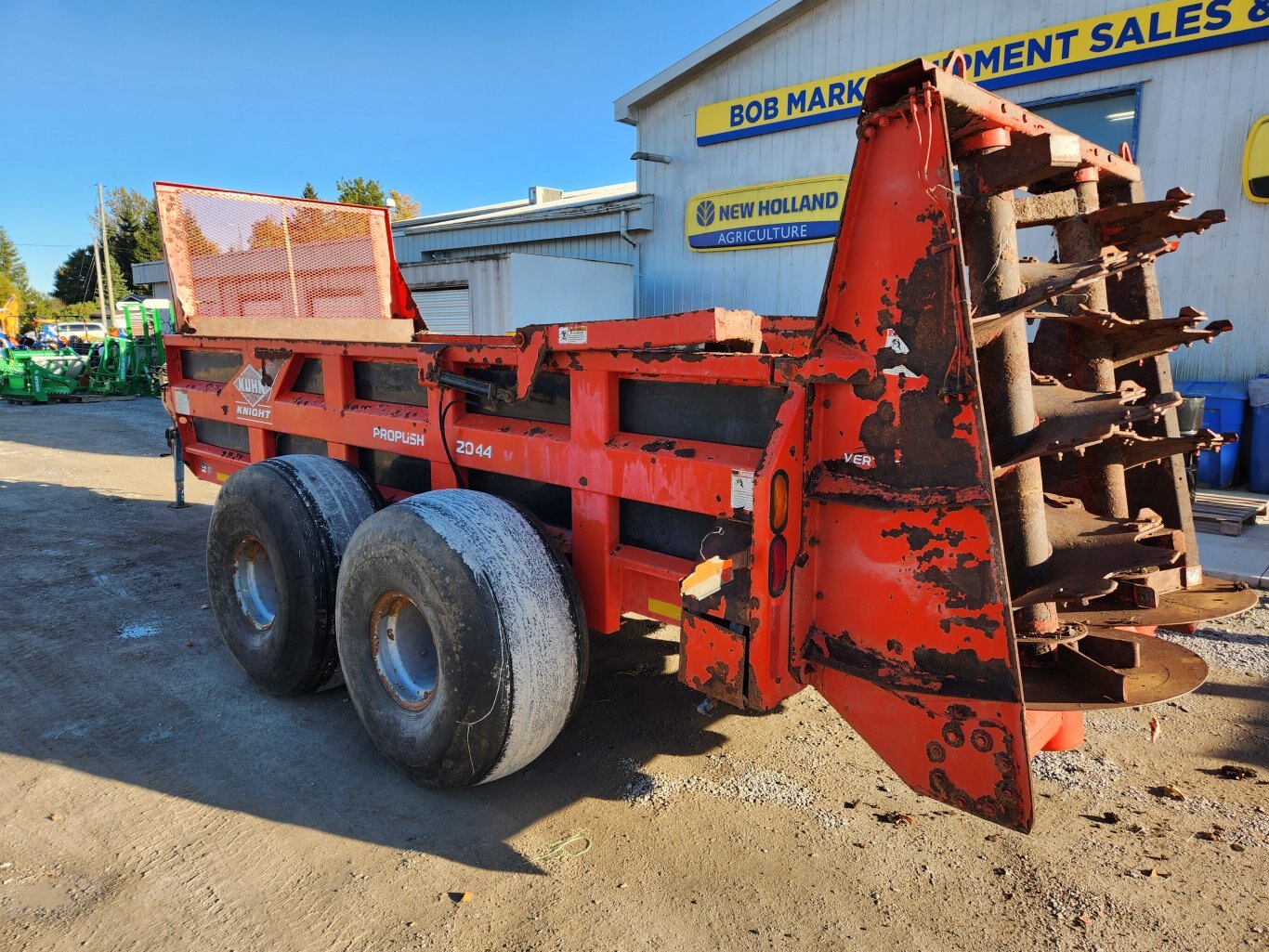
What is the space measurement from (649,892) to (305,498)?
2.14 meters

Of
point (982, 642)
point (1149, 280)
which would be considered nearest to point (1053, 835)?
point (982, 642)

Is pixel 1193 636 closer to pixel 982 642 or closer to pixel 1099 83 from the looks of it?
pixel 982 642

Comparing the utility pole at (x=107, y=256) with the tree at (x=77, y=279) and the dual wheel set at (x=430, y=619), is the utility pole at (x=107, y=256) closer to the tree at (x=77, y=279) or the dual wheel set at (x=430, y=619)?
the tree at (x=77, y=279)

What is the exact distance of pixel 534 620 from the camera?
2678mm

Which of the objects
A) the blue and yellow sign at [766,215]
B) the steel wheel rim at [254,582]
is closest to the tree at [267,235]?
the steel wheel rim at [254,582]

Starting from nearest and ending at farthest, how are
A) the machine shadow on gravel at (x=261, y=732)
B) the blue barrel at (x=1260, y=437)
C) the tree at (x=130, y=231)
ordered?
the machine shadow on gravel at (x=261, y=732), the blue barrel at (x=1260, y=437), the tree at (x=130, y=231)

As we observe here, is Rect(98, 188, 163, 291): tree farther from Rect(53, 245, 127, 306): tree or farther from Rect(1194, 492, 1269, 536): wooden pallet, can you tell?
Rect(1194, 492, 1269, 536): wooden pallet

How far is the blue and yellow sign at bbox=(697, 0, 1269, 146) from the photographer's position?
817 cm

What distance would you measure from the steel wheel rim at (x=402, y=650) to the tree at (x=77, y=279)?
56.3 metres

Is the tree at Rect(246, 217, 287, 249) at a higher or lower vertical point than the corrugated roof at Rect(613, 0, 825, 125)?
lower

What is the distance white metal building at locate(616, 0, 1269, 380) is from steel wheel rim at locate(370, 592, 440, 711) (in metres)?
8.79

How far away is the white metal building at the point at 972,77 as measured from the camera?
8.35 metres

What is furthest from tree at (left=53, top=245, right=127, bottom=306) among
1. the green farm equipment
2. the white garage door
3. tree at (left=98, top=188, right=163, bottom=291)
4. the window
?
the window

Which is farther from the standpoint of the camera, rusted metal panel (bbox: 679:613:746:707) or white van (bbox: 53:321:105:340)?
white van (bbox: 53:321:105:340)
